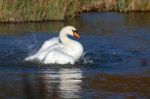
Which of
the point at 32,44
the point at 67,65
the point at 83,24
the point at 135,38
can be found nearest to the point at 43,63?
the point at 67,65

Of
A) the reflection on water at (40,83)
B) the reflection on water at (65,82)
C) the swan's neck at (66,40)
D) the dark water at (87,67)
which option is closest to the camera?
the reflection on water at (40,83)

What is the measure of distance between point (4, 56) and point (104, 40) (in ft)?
13.6

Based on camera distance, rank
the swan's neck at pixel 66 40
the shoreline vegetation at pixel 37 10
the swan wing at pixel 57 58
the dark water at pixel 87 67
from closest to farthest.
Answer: the dark water at pixel 87 67 → the swan wing at pixel 57 58 → the swan's neck at pixel 66 40 → the shoreline vegetation at pixel 37 10

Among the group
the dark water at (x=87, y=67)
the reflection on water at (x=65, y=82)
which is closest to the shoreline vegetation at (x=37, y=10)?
the dark water at (x=87, y=67)

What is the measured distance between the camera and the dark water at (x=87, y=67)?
10.0 m

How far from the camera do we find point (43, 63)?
13336mm

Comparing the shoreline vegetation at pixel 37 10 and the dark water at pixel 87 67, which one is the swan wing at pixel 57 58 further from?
the shoreline vegetation at pixel 37 10

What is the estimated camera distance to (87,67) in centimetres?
1291

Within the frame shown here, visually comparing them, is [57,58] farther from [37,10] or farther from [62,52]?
[37,10]

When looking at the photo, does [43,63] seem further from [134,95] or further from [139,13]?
[139,13]

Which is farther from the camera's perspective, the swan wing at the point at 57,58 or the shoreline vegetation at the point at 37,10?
the shoreline vegetation at the point at 37,10

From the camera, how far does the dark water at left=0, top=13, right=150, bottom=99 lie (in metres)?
10.0

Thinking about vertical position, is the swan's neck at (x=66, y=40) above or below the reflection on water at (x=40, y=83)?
below

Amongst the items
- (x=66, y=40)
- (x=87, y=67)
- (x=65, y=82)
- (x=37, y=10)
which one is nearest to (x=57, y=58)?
(x=87, y=67)
